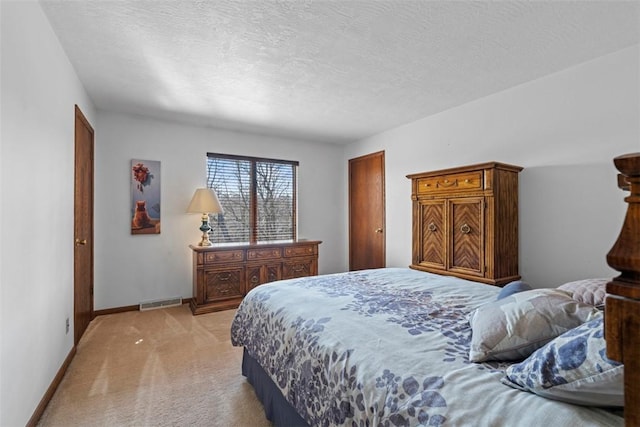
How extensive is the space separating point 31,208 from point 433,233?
3249 mm

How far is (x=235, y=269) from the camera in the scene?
13.0ft

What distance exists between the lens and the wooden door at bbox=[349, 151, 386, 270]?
4.63 metres

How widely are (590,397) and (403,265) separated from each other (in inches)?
137

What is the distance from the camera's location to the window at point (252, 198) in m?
4.41

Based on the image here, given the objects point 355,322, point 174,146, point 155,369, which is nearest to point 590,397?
point 355,322

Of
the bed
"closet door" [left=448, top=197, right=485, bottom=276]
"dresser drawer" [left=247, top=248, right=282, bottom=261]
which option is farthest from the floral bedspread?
"dresser drawer" [left=247, top=248, right=282, bottom=261]

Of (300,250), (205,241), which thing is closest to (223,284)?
(205,241)

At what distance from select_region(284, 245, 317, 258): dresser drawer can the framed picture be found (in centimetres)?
170

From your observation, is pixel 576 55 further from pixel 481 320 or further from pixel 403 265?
pixel 403 265

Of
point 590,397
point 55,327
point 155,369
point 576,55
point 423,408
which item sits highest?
point 576,55

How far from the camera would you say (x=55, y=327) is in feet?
7.07

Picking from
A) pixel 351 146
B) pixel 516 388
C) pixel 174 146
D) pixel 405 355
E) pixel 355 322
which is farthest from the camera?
pixel 351 146

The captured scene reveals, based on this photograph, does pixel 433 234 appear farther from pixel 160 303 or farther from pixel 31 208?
pixel 160 303

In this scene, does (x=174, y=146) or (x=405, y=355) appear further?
(x=174, y=146)
